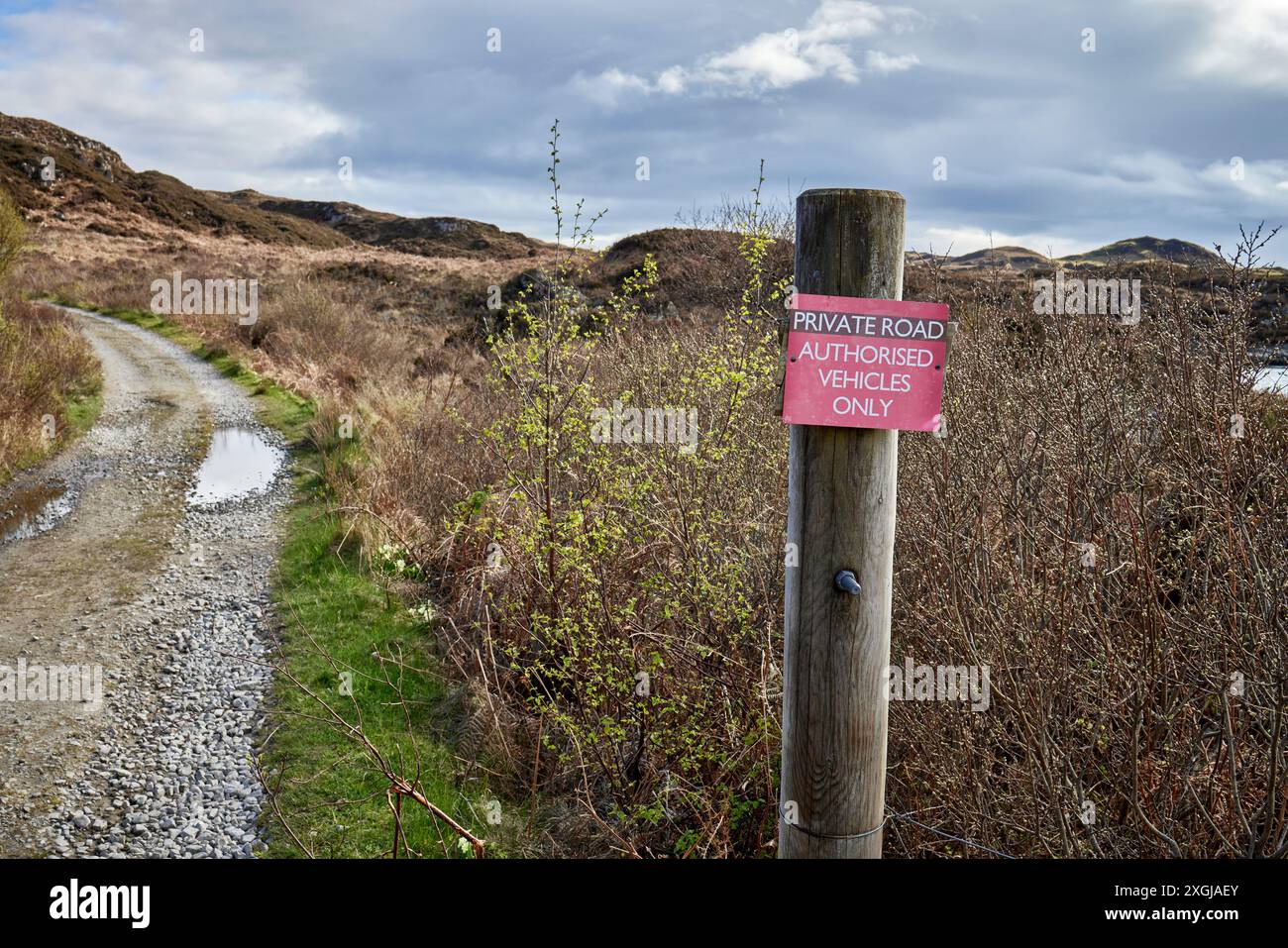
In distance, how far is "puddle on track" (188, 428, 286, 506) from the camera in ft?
33.9

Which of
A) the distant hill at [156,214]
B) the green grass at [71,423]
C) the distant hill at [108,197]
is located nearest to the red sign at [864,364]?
the green grass at [71,423]

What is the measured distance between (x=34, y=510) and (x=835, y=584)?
10.1m

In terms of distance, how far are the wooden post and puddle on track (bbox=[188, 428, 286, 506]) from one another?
9.35 m

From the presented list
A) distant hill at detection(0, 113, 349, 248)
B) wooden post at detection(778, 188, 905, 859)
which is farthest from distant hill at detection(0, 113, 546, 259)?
wooden post at detection(778, 188, 905, 859)

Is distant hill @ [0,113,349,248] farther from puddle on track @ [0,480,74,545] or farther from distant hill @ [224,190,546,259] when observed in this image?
puddle on track @ [0,480,74,545]

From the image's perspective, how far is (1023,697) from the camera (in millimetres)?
3113

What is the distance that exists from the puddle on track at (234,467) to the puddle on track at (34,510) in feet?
4.21

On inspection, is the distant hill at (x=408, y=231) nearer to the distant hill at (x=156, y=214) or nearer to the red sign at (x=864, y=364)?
the distant hill at (x=156, y=214)

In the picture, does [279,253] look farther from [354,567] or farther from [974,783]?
[974,783]

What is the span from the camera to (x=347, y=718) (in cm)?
543

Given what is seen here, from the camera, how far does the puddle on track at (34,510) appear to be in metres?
8.82
